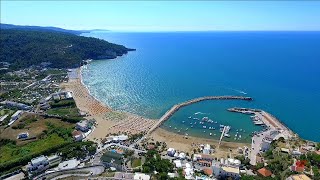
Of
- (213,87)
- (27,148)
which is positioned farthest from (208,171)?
(213,87)

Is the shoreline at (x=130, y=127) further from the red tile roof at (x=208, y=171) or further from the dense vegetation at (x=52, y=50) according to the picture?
the dense vegetation at (x=52, y=50)

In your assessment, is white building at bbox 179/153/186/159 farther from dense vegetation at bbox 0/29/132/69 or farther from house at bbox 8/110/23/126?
dense vegetation at bbox 0/29/132/69

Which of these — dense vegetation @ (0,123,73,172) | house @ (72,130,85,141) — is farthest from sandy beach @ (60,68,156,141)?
dense vegetation @ (0,123,73,172)

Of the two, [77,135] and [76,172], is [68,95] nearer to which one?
[77,135]

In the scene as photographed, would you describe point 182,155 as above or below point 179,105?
below

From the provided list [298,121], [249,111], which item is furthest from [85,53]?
[298,121]

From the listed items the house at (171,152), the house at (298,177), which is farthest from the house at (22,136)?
the house at (298,177)

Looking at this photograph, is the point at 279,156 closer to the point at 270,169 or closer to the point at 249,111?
the point at 270,169
